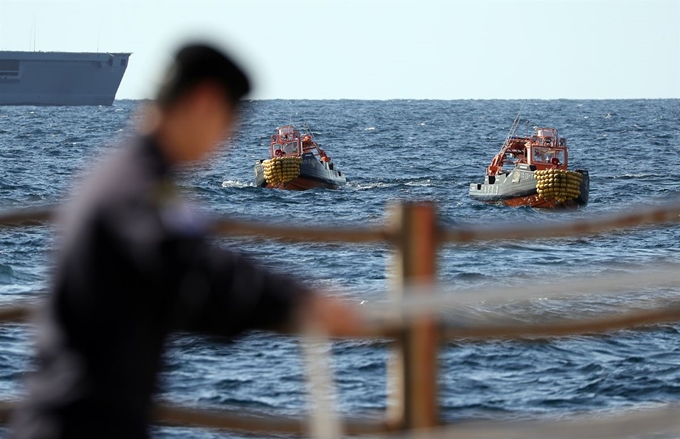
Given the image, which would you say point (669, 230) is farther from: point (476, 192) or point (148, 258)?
point (148, 258)

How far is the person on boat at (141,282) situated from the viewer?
2.29m

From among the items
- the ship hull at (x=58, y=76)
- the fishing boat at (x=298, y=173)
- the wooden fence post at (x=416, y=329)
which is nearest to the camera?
the wooden fence post at (x=416, y=329)

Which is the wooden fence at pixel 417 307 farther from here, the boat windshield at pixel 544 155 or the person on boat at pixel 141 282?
the boat windshield at pixel 544 155

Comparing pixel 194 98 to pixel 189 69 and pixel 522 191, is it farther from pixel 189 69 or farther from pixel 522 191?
pixel 522 191

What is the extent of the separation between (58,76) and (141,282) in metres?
141

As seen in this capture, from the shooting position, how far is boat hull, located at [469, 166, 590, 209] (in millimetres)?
34469

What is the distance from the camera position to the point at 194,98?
2383 millimetres

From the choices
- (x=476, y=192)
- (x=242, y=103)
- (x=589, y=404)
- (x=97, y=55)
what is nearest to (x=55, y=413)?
(x=242, y=103)

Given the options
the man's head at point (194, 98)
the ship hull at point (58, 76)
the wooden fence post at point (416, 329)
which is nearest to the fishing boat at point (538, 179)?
the wooden fence post at point (416, 329)

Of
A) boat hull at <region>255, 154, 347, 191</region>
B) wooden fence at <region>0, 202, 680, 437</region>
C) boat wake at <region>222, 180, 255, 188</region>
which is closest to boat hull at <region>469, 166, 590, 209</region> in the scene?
boat hull at <region>255, 154, 347, 191</region>

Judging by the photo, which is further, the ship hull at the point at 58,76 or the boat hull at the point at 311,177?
the ship hull at the point at 58,76

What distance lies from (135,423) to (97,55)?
138048 mm

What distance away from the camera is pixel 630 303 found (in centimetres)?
1652

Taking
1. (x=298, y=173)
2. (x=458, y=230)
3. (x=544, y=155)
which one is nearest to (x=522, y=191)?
(x=544, y=155)
